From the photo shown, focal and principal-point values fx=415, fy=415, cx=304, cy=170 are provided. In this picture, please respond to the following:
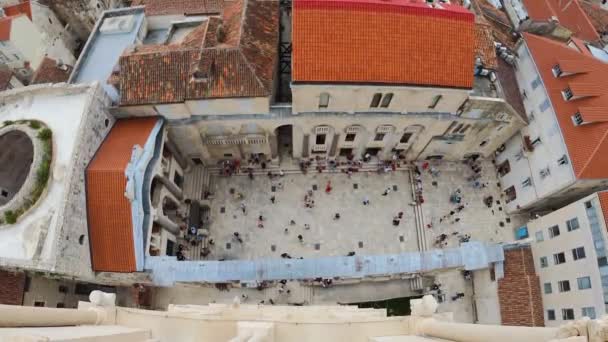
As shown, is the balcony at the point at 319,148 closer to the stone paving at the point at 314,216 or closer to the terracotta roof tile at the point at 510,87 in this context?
the stone paving at the point at 314,216

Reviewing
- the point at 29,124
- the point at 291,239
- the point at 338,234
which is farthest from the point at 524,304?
the point at 29,124

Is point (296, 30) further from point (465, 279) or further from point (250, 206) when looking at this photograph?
point (465, 279)

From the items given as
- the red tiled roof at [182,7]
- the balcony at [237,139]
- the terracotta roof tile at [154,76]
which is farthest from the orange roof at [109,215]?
the red tiled roof at [182,7]

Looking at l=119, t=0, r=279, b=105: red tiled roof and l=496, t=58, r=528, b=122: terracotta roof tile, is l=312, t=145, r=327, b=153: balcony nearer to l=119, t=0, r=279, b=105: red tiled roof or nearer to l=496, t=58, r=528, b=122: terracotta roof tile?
l=119, t=0, r=279, b=105: red tiled roof

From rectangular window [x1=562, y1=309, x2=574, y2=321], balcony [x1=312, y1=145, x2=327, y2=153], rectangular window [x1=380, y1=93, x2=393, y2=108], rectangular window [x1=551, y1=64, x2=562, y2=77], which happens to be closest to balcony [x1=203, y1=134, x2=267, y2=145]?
balcony [x1=312, y1=145, x2=327, y2=153]

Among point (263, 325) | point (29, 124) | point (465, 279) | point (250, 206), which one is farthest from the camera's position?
point (250, 206)
